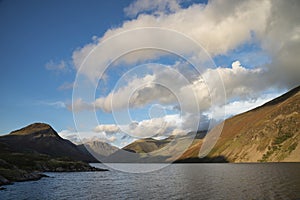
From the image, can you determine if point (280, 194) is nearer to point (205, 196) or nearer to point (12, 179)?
point (205, 196)

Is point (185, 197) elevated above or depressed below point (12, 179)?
below

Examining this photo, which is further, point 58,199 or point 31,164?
point 31,164

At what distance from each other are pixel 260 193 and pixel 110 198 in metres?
37.6

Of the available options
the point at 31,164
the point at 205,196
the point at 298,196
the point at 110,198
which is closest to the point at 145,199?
the point at 110,198

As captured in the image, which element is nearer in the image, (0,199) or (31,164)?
(0,199)

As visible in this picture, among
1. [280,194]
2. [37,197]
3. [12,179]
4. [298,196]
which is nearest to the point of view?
[298,196]

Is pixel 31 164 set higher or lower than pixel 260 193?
higher

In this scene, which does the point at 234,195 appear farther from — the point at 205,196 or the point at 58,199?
the point at 58,199

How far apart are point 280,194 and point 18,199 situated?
6346cm

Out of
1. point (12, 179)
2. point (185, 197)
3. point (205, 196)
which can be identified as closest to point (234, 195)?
point (205, 196)

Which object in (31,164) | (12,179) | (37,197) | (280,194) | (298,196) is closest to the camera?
(298,196)

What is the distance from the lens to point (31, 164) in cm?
18400

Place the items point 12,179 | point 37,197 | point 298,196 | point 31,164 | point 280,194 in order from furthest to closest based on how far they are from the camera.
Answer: point 31,164, point 12,179, point 37,197, point 280,194, point 298,196

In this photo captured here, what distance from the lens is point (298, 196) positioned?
62.6 meters
